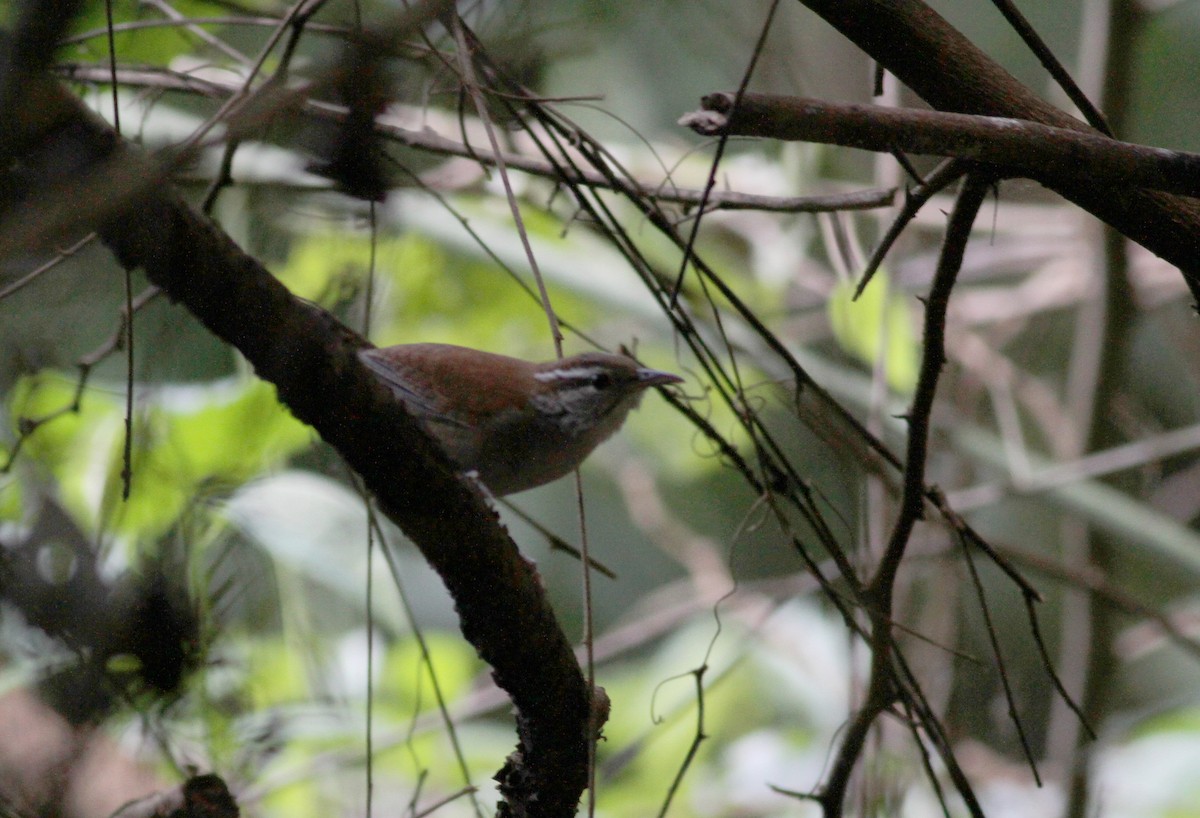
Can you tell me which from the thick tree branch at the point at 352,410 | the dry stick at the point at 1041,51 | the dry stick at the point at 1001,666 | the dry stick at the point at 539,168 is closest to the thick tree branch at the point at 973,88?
the dry stick at the point at 1041,51

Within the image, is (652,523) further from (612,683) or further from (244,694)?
(244,694)

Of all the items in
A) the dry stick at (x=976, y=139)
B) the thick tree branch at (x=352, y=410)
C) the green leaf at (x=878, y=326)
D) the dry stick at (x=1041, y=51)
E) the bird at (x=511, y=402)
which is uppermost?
the green leaf at (x=878, y=326)

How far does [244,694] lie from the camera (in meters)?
1.97

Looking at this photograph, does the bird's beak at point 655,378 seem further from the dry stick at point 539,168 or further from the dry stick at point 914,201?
the dry stick at point 914,201

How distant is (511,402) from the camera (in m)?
2.86

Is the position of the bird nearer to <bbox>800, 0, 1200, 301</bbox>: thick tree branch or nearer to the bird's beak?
the bird's beak

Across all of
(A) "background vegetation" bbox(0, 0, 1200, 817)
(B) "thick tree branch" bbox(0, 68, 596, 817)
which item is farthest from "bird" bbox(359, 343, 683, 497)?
(B) "thick tree branch" bbox(0, 68, 596, 817)

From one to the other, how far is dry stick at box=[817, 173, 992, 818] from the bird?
0.90m

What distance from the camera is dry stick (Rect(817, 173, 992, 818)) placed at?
174 centimetres

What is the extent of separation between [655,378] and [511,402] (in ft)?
1.26

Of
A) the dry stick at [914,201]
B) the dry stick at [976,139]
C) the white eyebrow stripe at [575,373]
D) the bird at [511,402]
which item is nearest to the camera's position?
the dry stick at [976,139]

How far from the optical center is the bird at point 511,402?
9.19ft

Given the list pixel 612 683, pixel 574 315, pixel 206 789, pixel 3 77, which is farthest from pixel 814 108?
pixel 574 315

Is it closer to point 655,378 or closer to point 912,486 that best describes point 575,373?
point 655,378
